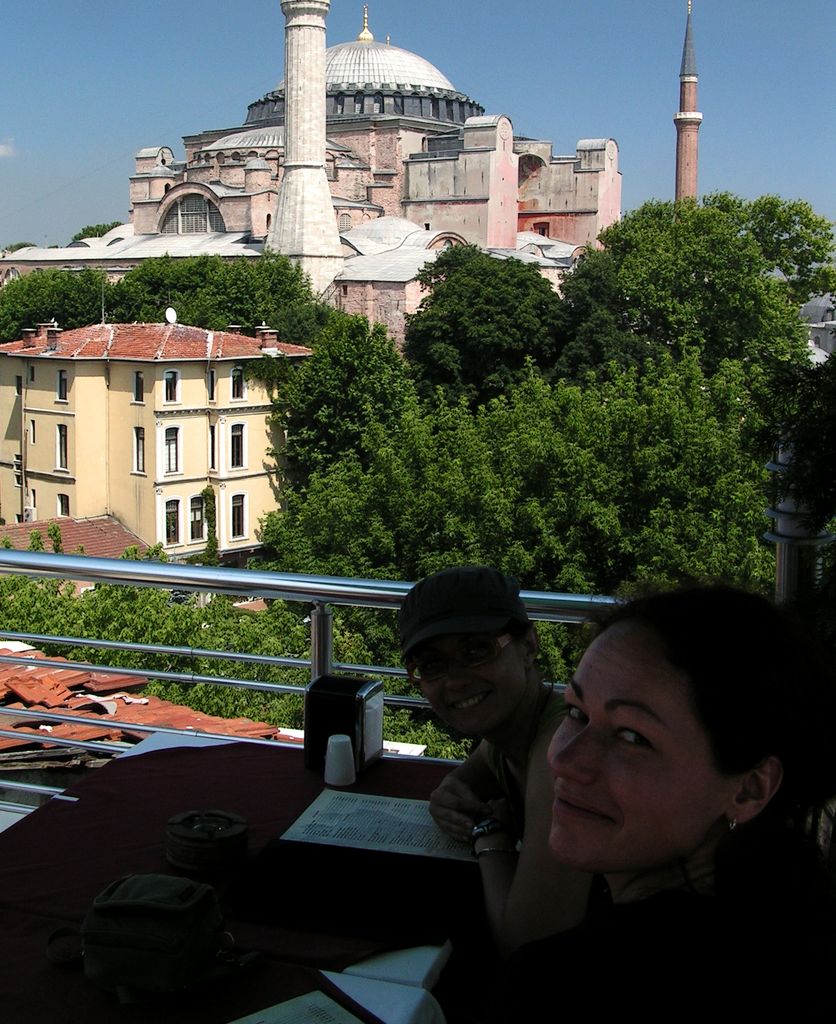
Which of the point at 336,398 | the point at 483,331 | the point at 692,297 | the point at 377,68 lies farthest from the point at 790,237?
the point at 377,68

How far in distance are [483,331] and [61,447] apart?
11.2 meters

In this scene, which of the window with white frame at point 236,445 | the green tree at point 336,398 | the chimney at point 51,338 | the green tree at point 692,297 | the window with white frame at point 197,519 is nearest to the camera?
the window with white frame at point 197,519

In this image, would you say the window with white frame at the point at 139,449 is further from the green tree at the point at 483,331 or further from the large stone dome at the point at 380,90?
the large stone dome at the point at 380,90

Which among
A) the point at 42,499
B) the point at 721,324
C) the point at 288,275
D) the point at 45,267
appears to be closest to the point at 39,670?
the point at 42,499

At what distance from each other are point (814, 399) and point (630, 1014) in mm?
1183

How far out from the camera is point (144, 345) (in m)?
27.0

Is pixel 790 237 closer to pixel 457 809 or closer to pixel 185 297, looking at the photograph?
pixel 185 297

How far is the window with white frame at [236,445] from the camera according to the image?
2778cm

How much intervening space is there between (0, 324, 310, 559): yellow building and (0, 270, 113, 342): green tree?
10.9 metres

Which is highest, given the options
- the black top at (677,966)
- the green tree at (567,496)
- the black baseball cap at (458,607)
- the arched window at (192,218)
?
the arched window at (192,218)

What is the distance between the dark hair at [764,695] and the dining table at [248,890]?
48 centimetres

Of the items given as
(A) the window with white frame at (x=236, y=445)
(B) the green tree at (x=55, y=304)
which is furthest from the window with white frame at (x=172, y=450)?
(B) the green tree at (x=55, y=304)

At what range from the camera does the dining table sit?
48.8 inches

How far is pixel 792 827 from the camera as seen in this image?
1.05 metres
